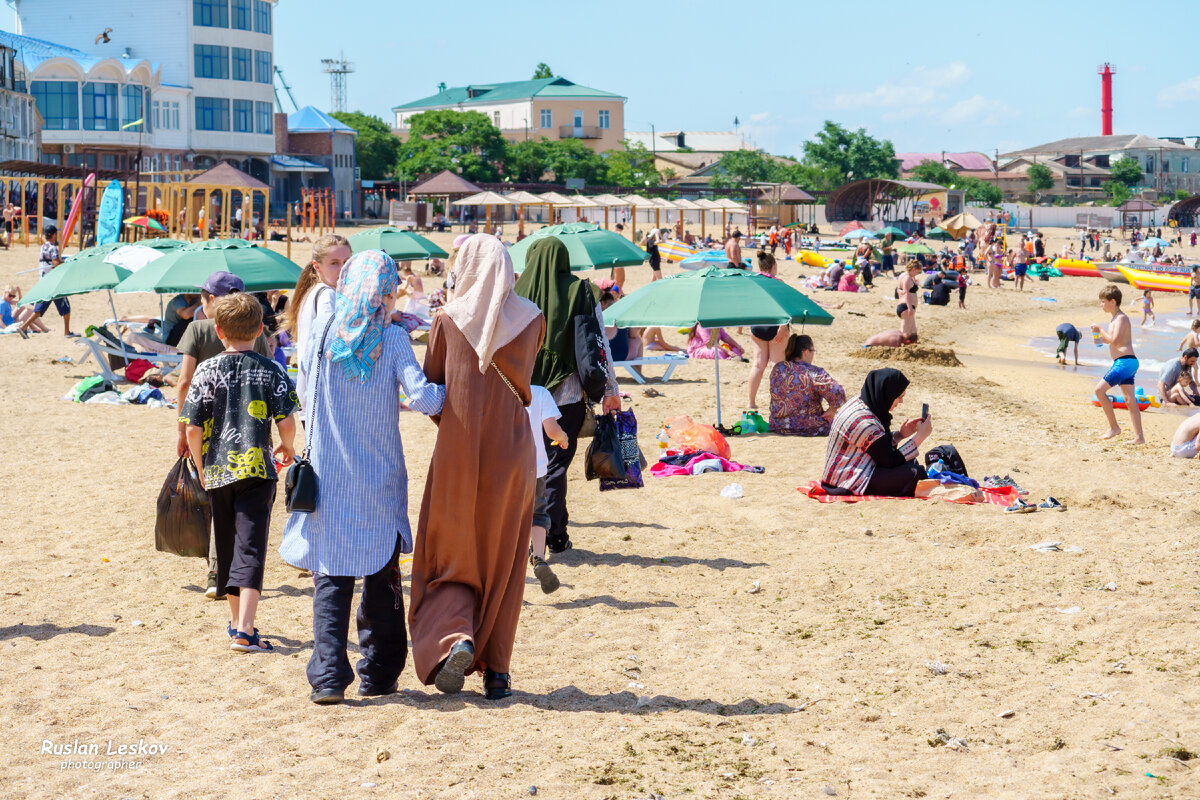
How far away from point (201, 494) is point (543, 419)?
160 cm

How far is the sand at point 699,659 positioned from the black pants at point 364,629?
0.41 ft

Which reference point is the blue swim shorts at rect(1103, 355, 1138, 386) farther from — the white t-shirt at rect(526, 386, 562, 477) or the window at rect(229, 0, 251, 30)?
the window at rect(229, 0, 251, 30)

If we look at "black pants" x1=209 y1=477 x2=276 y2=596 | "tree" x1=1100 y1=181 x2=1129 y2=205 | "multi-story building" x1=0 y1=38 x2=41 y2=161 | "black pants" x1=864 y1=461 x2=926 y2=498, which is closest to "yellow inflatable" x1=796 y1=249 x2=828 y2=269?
"multi-story building" x1=0 y1=38 x2=41 y2=161

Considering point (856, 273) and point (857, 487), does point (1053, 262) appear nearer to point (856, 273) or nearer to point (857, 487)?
point (856, 273)

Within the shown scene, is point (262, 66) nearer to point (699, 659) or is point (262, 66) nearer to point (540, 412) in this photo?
point (540, 412)

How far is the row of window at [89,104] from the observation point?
46281 mm

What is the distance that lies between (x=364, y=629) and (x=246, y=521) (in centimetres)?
88

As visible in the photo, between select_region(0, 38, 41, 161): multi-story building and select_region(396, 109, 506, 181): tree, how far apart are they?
78.3ft

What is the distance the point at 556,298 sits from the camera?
598 centimetres

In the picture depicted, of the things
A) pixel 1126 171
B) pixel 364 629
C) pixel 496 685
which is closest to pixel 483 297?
pixel 364 629

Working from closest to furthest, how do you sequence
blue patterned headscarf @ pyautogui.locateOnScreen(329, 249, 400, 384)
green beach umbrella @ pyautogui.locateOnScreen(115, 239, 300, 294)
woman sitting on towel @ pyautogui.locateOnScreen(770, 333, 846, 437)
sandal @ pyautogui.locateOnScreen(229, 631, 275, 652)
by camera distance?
blue patterned headscarf @ pyautogui.locateOnScreen(329, 249, 400, 384)
sandal @ pyautogui.locateOnScreen(229, 631, 275, 652)
woman sitting on towel @ pyautogui.locateOnScreen(770, 333, 846, 437)
green beach umbrella @ pyautogui.locateOnScreen(115, 239, 300, 294)

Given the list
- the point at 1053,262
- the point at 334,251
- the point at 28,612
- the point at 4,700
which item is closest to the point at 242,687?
the point at 4,700

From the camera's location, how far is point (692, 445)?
31.4ft

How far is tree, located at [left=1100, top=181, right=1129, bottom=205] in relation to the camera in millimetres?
95500
